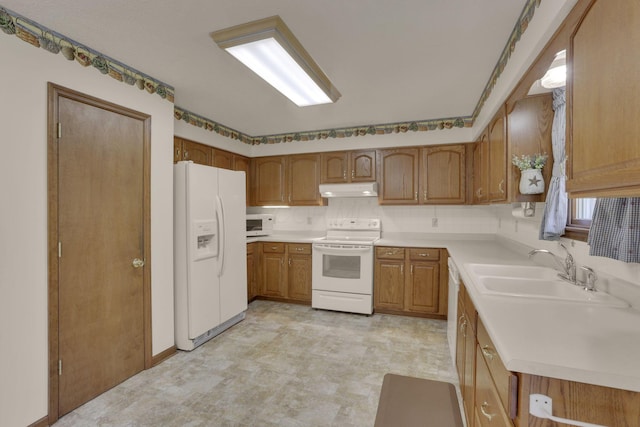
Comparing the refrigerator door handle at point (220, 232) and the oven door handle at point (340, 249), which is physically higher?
the refrigerator door handle at point (220, 232)

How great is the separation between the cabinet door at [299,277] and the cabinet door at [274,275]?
10 centimetres

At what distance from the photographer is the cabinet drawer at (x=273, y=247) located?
13.1 ft

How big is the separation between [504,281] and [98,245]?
2686mm

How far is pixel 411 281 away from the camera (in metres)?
3.45

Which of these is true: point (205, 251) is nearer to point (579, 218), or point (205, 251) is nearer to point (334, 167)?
point (334, 167)

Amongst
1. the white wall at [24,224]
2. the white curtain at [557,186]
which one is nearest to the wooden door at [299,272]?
the white wall at [24,224]

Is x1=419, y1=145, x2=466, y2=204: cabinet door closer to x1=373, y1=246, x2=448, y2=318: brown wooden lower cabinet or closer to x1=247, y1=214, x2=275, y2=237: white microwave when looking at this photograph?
x1=373, y1=246, x2=448, y2=318: brown wooden lower cabinet

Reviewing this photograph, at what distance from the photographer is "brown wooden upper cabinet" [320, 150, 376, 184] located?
12.8 ft

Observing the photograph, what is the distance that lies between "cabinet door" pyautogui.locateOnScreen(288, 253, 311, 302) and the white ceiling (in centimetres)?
199

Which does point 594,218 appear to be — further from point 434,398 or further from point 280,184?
point 280,184

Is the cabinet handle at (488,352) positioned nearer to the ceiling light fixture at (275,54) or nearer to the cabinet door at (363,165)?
the ceiling light fixture at (275,54)

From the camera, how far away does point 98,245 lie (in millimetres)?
2039

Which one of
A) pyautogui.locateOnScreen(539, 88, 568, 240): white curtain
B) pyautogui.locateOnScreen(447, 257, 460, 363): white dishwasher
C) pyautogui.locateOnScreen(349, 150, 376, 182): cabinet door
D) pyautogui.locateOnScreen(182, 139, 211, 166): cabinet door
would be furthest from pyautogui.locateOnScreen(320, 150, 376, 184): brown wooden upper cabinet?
pyautogui.locateOnScreen(539, 88, 568, 240): white curtain

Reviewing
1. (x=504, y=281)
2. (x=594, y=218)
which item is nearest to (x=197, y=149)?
(x=504, y=281)
